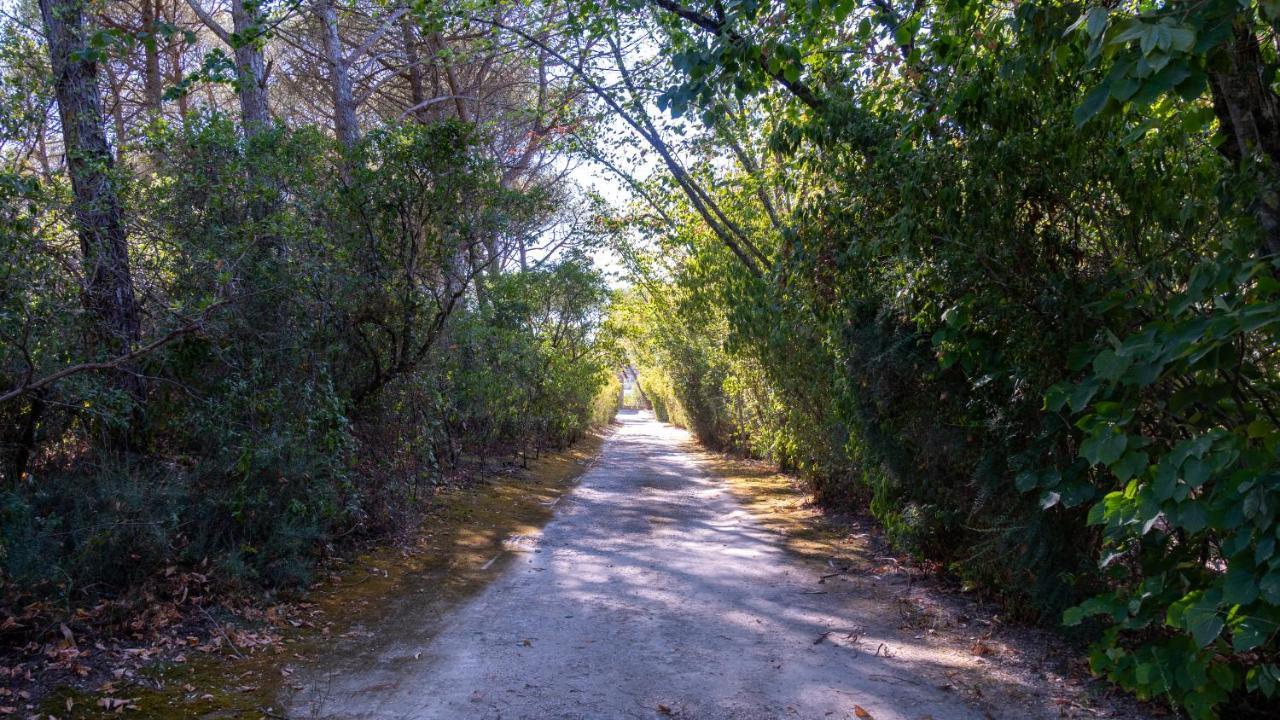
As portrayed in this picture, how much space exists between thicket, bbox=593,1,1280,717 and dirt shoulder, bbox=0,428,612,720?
4.11m

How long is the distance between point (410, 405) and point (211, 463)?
2.99 metres

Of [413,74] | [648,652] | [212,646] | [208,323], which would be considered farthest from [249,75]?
[413,74]

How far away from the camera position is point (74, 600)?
4883mm

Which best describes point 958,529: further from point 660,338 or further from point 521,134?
point 660,338

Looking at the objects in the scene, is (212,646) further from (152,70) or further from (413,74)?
(413,74)

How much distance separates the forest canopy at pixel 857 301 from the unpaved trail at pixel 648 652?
104 centimetres

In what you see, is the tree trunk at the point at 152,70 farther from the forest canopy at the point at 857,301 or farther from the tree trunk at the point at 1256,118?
the tree trunk at the point at 1256,118

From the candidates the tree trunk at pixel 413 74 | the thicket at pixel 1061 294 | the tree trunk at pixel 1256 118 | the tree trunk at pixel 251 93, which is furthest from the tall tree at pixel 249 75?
the tree trunk at pixel 1256 118

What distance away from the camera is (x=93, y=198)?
6105 mm

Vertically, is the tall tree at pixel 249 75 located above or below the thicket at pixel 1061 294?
above

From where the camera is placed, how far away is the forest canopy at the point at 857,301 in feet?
10.1

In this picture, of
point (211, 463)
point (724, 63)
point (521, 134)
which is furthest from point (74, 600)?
point (521, 134)

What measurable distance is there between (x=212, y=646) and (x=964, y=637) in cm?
498

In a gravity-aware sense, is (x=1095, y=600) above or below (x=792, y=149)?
below
